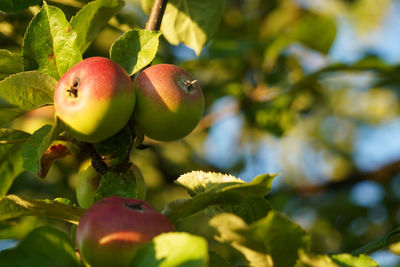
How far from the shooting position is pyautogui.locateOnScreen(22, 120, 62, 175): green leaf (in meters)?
0.82

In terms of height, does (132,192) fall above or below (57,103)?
below

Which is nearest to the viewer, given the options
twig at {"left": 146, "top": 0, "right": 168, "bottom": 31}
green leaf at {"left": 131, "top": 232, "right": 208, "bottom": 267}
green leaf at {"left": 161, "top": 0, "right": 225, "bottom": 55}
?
green leaf at {"left": 131, "top": 232, "right": 208, "bottom": 267}

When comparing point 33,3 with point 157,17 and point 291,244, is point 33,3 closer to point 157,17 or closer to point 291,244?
point 157,17

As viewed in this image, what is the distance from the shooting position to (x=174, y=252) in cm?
64

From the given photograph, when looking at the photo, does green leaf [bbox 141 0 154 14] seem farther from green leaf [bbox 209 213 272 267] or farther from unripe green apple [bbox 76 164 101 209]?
green leaf [bbox 209 213 272 267]

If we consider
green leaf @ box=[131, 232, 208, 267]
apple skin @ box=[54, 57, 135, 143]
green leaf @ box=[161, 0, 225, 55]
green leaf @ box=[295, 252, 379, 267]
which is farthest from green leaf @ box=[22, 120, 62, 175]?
green leaf @ box=[161, 0, 225, 55]

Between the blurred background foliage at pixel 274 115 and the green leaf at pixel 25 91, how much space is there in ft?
1.05

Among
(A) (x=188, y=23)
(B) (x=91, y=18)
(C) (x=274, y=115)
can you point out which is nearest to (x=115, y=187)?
(B) (x=91, y=18)

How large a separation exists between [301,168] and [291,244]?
12.1ft

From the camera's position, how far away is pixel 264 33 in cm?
325

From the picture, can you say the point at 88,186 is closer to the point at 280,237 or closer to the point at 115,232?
the point at 115,232

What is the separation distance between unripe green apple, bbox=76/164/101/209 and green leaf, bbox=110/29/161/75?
20 cm

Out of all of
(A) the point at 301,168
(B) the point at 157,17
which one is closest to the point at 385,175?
(A) the point at 301,168

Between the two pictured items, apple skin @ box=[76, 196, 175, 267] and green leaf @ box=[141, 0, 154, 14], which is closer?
apple skin @ box=[76, 196, 175, 267]
